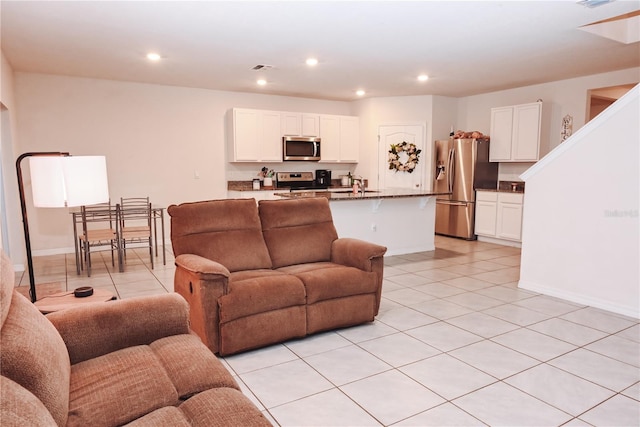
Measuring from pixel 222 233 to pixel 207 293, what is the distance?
2.28 ft

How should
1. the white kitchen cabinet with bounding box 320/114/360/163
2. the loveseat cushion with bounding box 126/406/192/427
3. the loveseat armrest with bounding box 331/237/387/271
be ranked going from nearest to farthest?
the loveseat cushion with bounding box 126/406/192/427, the loveseat armrest with bounding box 331/237/387/271, the white kitchen cabinet with bounding box 320/114/360/163

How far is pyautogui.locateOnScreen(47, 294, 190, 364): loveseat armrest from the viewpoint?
1.82 meters

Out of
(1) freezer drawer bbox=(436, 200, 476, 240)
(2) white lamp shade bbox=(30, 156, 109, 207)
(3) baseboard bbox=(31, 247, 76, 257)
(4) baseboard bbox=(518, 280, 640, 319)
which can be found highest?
(2) white lamp shade bbox=(30, 156, 109, 207)

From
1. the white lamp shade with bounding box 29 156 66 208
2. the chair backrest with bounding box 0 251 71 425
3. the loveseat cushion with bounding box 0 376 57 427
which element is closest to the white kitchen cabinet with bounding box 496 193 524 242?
the white lamp shade with bounding box 29 156 66 208

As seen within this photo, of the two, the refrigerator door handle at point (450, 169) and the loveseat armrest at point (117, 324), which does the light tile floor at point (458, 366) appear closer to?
the loveseat armrest at point (117, 324)

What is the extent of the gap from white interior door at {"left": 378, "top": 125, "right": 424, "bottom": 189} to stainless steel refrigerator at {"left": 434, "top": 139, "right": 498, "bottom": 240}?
0.97ft

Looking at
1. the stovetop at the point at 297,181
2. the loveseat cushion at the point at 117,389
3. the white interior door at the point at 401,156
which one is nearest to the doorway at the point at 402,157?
the white interior door at the point at 401,156

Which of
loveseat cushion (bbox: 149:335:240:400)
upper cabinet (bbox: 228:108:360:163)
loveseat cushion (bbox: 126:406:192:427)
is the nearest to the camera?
loveseat cushion (bbox: 126:406:192:427)

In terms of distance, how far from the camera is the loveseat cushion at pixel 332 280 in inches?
122

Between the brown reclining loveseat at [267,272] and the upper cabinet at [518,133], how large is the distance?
431 cm

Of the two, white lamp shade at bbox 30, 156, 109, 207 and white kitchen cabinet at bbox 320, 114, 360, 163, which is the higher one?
white kitchen cabinet at bbox 320, 114, 360, 163

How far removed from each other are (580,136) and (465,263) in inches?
87.8

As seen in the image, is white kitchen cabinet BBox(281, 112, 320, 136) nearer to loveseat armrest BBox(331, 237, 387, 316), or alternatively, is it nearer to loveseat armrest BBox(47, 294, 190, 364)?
loveseat armrest BBox(331, 237, 387, 316)

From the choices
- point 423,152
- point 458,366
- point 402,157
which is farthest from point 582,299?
point 402,157
